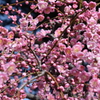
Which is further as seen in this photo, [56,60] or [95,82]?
[56,60]

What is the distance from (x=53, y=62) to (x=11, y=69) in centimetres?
48

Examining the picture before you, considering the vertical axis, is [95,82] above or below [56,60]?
below

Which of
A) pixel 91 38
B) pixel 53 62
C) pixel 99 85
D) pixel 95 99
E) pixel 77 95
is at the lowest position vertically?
pixel 77 95

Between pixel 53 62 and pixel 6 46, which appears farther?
pixel 53 62

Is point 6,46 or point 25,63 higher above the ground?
point 6,46

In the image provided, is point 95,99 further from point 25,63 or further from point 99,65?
point 25,63

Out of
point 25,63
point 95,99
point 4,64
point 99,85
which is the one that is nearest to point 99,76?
point 99,85

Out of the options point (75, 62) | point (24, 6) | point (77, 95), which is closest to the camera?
point (75, 62)

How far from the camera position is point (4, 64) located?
1.84 metres

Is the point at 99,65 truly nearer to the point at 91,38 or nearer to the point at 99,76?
the point at 99,76

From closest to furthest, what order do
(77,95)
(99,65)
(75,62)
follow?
(99,65)
(75,62)
(77,95)

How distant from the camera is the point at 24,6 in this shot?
198 inches

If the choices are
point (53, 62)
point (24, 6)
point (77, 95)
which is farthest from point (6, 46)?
point (24, 6)

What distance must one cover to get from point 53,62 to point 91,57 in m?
0.43
